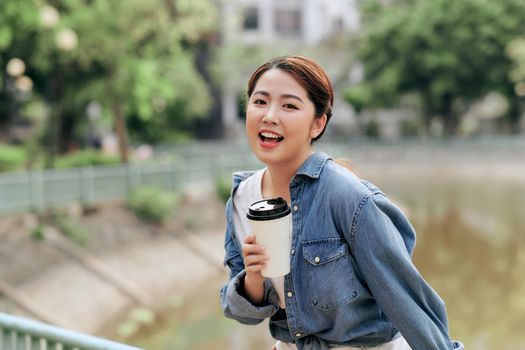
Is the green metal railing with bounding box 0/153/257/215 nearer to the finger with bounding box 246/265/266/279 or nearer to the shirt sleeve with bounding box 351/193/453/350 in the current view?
the finger with bounding box 246/265/266/279

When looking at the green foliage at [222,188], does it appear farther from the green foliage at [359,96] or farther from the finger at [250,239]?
the green foliage at [359,96]

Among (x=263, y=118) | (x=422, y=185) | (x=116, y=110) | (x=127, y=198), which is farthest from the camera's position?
(x=422, y=185)

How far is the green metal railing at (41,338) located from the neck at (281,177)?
90 centimetres

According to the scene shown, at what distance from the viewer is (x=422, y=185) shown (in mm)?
33094

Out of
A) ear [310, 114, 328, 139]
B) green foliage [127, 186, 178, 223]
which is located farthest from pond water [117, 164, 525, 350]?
ear [310, 114, 328, 139]

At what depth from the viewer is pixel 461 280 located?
16375 mm

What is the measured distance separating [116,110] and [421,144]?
2385cm

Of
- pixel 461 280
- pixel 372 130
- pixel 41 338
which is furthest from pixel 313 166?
pixel 372 130

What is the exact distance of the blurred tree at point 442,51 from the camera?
36750 mm

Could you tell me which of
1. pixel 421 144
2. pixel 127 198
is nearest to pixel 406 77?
pixel 421 144

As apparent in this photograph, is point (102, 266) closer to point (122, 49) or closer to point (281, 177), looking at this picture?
point (122, 49)

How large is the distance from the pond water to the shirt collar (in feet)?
32.5

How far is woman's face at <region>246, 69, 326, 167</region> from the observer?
7.81 ft

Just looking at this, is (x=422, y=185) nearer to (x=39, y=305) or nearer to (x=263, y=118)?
(x=39, y=305)
